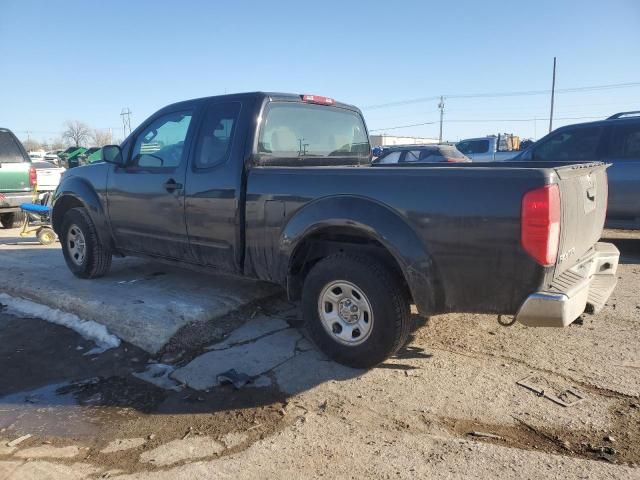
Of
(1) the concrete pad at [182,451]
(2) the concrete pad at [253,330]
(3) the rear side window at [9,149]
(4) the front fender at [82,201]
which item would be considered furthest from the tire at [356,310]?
(3) the rear side window at [9,149]

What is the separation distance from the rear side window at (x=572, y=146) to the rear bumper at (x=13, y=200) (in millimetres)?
9929

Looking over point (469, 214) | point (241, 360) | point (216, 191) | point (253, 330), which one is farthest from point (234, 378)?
point (469, 214)

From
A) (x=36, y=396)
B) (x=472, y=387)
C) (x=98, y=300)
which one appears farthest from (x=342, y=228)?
(x=98, y=300)

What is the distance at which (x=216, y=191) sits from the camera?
14.1 ft

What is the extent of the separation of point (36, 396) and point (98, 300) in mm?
1529

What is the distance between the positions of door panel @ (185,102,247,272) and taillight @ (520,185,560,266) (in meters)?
2.27

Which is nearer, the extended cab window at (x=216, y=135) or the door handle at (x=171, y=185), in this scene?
the extended cab window at (x=216, y=135)

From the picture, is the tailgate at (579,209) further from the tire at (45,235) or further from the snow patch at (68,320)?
the tire at (45,235)

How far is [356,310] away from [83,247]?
377 cm

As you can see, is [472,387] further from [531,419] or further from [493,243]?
[493,243]

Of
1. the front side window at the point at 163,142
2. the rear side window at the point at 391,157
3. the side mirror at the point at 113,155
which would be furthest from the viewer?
the rear side window at the point at 391,157

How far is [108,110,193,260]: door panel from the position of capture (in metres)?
4.72

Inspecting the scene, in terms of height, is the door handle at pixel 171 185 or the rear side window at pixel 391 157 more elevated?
the rear side window at pixel 391 157

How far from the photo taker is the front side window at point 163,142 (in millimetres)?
4801
